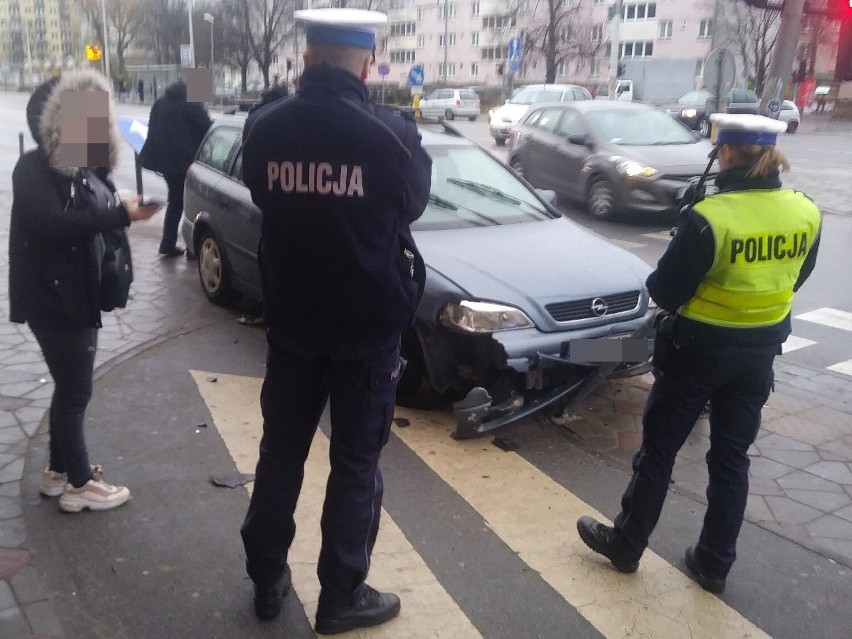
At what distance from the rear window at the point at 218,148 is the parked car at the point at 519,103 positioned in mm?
17981

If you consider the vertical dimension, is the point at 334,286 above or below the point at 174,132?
above

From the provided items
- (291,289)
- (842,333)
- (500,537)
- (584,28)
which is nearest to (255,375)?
(500,537)

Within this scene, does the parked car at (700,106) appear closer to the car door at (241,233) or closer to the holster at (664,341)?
the car door at (241,233)

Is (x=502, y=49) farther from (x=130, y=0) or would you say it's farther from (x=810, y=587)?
(x=810, y=587)

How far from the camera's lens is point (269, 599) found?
122 inches

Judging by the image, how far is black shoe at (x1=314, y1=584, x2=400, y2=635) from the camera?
3.02m

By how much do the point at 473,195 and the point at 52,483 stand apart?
341cm

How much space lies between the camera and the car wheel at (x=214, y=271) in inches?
282

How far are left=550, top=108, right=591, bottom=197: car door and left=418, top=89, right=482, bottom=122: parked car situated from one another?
31.4 meters

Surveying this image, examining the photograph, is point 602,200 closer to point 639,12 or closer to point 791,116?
point 791,116

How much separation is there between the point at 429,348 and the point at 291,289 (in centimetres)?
211

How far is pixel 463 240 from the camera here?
540 cm

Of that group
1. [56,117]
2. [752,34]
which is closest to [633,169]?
[56,117]

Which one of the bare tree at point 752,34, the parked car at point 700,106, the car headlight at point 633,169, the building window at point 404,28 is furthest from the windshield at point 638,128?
the building window at point 404,28
